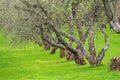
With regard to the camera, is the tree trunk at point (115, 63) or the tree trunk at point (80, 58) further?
the tree trunk at point (80, 58)

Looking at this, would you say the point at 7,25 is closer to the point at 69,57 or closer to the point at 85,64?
the point at 69,57

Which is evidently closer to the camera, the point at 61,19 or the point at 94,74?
the point at 94,74

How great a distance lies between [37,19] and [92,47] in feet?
17.6

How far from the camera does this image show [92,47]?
39625mm

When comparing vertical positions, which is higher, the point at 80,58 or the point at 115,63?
the point at 80,58

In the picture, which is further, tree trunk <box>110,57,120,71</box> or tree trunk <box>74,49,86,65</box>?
tree trunk <box>74,49,86,65</box>

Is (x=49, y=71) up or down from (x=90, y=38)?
down

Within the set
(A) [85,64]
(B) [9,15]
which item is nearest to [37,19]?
(A) [85,64]

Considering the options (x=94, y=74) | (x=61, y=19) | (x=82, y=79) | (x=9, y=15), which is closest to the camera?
(x=82, y=79)

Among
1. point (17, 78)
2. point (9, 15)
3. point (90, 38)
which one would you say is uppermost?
point (9, 15)

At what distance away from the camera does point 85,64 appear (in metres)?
42.0

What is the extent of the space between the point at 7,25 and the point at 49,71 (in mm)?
22525

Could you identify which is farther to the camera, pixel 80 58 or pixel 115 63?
pixel 80 58

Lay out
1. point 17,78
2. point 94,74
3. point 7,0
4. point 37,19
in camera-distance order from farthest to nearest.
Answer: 1. point 7,0
2. point 37,19
3. point 17,78
4. point 94,74
